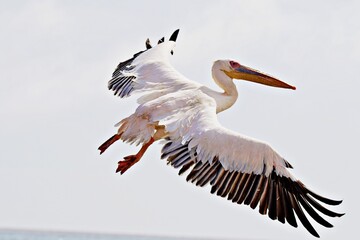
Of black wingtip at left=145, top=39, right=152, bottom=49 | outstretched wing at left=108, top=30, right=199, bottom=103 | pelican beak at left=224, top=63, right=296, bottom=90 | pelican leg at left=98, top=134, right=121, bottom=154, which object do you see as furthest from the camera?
black wingtip at left=145, top=39, right=152, bottom=49

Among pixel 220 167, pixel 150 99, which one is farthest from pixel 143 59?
pixel 220 167

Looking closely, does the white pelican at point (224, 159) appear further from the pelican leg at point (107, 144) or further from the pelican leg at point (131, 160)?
the pelican leg at point (107, 144)

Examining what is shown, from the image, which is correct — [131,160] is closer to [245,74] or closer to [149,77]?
[149,77]

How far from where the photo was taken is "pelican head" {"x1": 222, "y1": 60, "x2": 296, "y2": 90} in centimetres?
1388

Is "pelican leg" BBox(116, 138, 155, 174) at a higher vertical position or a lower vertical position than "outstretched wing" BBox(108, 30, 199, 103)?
lower

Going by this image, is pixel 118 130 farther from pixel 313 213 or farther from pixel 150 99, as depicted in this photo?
pixel 313 213

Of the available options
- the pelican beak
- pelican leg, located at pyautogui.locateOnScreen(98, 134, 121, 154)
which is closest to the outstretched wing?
pelican leg, located at pyautogui.locateOnScreen(98, 134, 121, 154)

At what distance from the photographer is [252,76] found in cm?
1403

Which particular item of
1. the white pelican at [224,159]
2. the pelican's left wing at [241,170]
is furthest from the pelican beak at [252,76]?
the pelican's left wing at [241,170]

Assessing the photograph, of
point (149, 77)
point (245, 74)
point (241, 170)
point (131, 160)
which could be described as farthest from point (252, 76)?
point (241, 170)

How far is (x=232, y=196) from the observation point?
1131 centimetres

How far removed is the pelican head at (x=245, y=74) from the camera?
546 inches

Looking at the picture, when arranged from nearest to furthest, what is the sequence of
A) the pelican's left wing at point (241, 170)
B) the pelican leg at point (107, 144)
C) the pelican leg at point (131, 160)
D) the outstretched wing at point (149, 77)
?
the pelican's left wing at point (241, 170) → the pelican leg at point (131, 160) → the pelican leg at point (107, 144) → the outstretched wing at point (149, 77)

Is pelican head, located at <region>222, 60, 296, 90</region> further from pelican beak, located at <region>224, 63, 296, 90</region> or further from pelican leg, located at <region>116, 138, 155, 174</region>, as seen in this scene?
pelican leg, located at <region>116, 138, 155, 174</region>
